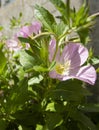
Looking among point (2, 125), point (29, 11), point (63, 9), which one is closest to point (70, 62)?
point (63, 9)

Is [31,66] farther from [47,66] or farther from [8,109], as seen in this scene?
[8,109]

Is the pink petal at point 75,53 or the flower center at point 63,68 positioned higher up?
the pink petal at point 75,53

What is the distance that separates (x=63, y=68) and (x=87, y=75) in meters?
0.08

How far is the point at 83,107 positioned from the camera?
1105mm

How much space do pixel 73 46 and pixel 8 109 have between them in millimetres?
258

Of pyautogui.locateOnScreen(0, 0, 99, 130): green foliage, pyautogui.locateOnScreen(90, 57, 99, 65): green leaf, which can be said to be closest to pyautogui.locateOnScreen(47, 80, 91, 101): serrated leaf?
pyautogui.locateOnScreen(0, 0, 99, 130): green foliage

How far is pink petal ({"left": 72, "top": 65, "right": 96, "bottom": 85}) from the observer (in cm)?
94

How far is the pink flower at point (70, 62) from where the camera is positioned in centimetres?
97

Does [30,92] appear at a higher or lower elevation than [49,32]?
lower

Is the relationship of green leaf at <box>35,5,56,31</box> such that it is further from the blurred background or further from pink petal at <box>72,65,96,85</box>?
the blurred background

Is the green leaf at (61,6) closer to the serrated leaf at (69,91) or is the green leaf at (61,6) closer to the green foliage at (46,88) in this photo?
the green foliage at (46,88)

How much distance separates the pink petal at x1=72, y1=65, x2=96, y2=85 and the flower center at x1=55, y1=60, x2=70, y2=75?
33 millimetres

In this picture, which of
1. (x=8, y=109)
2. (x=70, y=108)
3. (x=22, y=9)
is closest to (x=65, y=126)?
(x=70, y=108)

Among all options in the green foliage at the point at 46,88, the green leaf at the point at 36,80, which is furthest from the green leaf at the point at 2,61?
the green leaf at the point at 36,80
